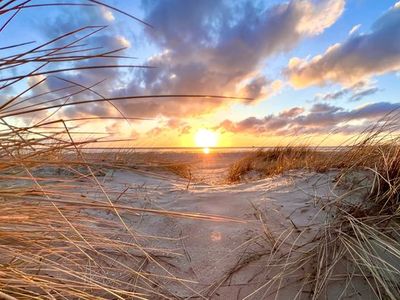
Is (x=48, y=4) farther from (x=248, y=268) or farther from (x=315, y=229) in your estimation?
(x=315, y=229)

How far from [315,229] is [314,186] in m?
0.60

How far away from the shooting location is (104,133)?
1.09 m

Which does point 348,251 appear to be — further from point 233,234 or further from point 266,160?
point 266,160

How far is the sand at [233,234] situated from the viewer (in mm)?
1232

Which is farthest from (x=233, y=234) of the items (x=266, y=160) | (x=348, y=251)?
(x=266, y=160)

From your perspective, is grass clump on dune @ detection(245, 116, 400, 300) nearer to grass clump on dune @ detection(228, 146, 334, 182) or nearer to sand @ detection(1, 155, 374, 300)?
sand @ detection(1, 155, 374, 300)

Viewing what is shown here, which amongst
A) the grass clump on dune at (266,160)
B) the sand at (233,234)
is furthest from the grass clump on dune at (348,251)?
the grass clump on dune at (266,160)

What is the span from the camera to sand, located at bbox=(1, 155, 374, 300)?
4.04 feet

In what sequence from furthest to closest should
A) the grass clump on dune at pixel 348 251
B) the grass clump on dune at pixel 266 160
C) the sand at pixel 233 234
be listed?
1. the grass clump on dune at pixel 266 160
2. the sand at pixel 233 234
3. the grass clump on dune at pixel 348 251

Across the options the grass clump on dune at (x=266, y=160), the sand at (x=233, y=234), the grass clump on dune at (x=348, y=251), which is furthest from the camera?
the grass clump on dune at (x=266, y=160)

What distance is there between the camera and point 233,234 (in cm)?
159

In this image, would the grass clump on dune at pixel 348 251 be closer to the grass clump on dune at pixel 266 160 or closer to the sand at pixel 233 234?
the sand at pixel 233 234

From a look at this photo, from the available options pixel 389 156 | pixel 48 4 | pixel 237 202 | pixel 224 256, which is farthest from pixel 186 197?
pixel 48 4

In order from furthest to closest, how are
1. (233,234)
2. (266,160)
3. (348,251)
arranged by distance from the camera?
(266,160)
(233,234)
(348,251)
